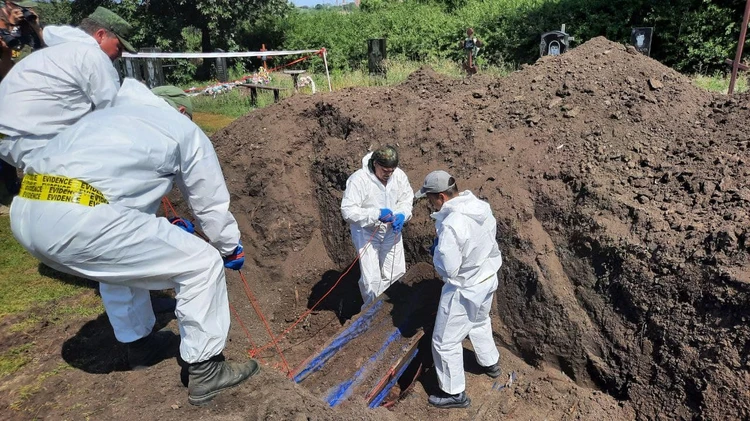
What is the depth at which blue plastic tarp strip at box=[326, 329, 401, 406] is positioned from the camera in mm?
3836

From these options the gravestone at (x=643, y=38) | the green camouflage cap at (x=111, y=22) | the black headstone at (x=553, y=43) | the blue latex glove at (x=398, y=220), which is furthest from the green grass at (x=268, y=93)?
the blue latex glove at (x=398, y=220)

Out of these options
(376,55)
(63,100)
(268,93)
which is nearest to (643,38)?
(376,55)

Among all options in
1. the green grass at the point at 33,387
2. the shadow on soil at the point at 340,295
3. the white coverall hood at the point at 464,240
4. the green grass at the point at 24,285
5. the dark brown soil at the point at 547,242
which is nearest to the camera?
the green grass at the point at 33,387

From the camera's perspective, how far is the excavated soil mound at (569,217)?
12.4ft

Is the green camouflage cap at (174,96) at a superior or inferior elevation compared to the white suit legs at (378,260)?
superior

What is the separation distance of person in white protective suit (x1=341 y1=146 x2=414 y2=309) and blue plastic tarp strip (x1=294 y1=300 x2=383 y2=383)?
15.0 inches

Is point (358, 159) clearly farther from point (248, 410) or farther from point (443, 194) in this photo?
point (248, 410)

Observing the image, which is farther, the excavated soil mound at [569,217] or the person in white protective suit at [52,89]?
the excavated soil mound at [569,217]

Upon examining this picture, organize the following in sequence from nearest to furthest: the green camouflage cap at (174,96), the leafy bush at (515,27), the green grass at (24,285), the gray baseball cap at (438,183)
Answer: the gray baseball cap at (438,183), the green camouflage cap at (174,96), the green grass at (24,285), the leafy bush at (515,27)

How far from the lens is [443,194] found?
3.83 m

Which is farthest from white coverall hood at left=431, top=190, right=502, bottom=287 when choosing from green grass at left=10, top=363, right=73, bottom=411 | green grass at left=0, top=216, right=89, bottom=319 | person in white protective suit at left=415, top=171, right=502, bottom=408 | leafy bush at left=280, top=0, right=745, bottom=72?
leafy bush at left=280, top=0, right=745, bottom=72

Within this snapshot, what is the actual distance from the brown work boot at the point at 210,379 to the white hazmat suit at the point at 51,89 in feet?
6.84

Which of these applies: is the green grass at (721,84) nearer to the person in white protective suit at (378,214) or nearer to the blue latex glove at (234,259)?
the person in white protective suit at (378,214)

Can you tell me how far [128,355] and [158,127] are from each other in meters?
1.83
